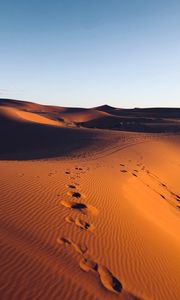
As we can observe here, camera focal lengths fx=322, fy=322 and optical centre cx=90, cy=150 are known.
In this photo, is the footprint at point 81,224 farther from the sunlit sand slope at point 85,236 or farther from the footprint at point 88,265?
the footprint at point 88,265

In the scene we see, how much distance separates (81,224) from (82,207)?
1038 mm

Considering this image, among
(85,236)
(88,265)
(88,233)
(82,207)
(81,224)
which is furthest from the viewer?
(82,207)

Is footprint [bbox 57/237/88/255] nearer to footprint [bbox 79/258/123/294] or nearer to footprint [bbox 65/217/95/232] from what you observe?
footprint [bbox 79/258/123/294]

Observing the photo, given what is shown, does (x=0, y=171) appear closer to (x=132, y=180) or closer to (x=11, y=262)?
(x=132, y=180)

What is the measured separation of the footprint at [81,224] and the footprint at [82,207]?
521 mm

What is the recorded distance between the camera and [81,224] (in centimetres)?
680

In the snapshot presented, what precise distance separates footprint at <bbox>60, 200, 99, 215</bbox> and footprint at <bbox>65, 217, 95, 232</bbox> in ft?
1.71

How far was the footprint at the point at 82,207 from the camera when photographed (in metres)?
7.59

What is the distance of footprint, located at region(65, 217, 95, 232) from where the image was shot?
667 centimetres

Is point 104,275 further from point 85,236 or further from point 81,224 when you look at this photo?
point 81,224

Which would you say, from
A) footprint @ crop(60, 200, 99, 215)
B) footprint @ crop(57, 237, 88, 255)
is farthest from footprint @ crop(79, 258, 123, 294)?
footprint @ crop(60, 200, 99, 215)

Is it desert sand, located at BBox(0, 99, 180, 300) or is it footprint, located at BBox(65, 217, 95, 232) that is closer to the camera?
desert sand, located at BBox(0, 99, 180, 300)

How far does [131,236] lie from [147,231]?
2.30 ft

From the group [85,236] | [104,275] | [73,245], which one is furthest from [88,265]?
[85,236]
